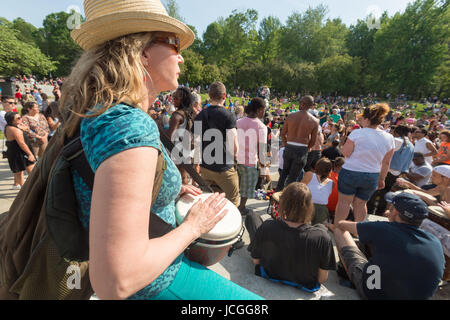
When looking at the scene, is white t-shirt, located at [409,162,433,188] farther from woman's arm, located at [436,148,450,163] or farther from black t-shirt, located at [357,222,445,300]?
black t-shirt, located at [357,222,445,300]

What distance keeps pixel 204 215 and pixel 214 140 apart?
2.49 m

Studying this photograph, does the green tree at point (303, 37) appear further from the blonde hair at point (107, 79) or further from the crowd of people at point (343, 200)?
the blonde hair at point (107, 79)

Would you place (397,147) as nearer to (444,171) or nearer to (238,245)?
(444,171)

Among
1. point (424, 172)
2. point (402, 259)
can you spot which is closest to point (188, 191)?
point (402, 259)

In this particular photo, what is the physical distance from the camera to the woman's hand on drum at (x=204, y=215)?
102 centimetres

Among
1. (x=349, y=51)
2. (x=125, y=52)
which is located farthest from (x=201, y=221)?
(x=349, y=51)

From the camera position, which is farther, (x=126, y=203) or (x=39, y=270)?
(x=39, y=270)

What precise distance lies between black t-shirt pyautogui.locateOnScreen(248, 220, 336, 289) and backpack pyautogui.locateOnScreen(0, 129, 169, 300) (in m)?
1.64

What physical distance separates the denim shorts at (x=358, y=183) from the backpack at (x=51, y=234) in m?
3.32

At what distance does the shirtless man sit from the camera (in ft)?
15.5

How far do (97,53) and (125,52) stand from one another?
133 mm

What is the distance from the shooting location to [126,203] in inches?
26.4
